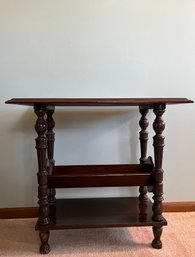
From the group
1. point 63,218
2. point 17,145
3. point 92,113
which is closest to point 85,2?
point 92,113

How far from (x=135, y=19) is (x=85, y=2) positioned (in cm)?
29

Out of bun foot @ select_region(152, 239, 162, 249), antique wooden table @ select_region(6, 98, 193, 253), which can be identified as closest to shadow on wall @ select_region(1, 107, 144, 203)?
antique wooden table @ select_region(6, 98, 193, 253)

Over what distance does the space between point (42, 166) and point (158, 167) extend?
1.66 feet

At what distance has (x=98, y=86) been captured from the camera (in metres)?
1.38

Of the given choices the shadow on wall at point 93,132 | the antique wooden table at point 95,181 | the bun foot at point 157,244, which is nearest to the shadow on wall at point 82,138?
the shadow on wall at point 93,132

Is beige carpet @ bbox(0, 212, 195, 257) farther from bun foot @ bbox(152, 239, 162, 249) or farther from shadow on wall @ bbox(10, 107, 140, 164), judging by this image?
shadow on wall @ bbox(10, 107, 140, 164)

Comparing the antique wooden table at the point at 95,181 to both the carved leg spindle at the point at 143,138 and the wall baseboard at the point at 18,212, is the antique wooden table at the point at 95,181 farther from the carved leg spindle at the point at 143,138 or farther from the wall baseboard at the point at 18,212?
the wall baseboard at the point at 18,212

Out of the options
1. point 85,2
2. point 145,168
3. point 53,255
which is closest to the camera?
point 53,255

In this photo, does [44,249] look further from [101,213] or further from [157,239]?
[157,239]

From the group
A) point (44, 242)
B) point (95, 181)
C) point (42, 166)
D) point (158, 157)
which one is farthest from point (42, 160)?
point (158, 157)

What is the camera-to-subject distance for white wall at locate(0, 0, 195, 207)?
1.33 meters

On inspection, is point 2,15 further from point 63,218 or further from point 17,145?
point 63,218

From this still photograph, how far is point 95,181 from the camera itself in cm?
108

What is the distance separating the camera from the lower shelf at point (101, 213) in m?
1.10
